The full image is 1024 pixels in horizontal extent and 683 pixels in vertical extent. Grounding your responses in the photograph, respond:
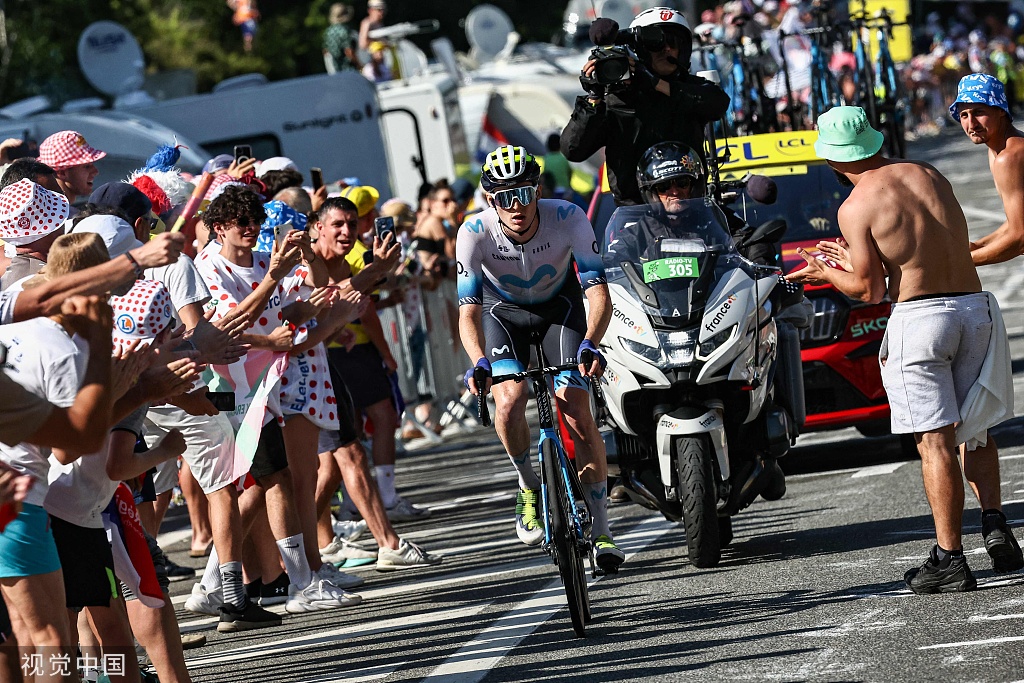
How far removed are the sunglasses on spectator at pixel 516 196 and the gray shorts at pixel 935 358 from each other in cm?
173

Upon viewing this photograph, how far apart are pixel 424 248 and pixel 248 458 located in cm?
760

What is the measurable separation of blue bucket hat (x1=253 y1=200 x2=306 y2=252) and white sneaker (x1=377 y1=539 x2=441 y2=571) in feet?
6.16

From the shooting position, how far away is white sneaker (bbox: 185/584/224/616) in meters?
9.38

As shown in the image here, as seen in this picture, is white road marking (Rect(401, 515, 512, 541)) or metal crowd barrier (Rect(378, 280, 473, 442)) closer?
white road marking (Rect(401, 515, 512, 541))

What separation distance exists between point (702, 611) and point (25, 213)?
3.32 metres

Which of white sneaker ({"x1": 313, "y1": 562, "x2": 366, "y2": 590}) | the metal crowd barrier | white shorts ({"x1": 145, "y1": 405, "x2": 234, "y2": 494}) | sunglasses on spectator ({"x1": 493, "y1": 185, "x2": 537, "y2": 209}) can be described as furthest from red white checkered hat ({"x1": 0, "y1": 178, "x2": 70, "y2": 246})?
the metal crowd barrier

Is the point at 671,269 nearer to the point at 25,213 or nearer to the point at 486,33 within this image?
the point at 25,213

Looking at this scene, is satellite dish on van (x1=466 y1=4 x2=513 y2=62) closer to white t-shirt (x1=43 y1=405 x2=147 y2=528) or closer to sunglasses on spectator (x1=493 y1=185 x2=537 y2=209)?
sunglasses on spectator (x1=493 y1=185 x2=537 y2=209)

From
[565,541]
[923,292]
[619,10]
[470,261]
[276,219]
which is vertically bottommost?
[565,541]

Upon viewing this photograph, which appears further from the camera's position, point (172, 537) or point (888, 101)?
point (888, 101)

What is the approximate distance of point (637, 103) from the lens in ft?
34.5

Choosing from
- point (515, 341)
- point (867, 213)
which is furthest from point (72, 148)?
point (867, 213)

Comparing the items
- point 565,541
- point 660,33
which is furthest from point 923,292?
point 660,33

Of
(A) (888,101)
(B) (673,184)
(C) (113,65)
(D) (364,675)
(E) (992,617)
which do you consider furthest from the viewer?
(C) (113,65)
